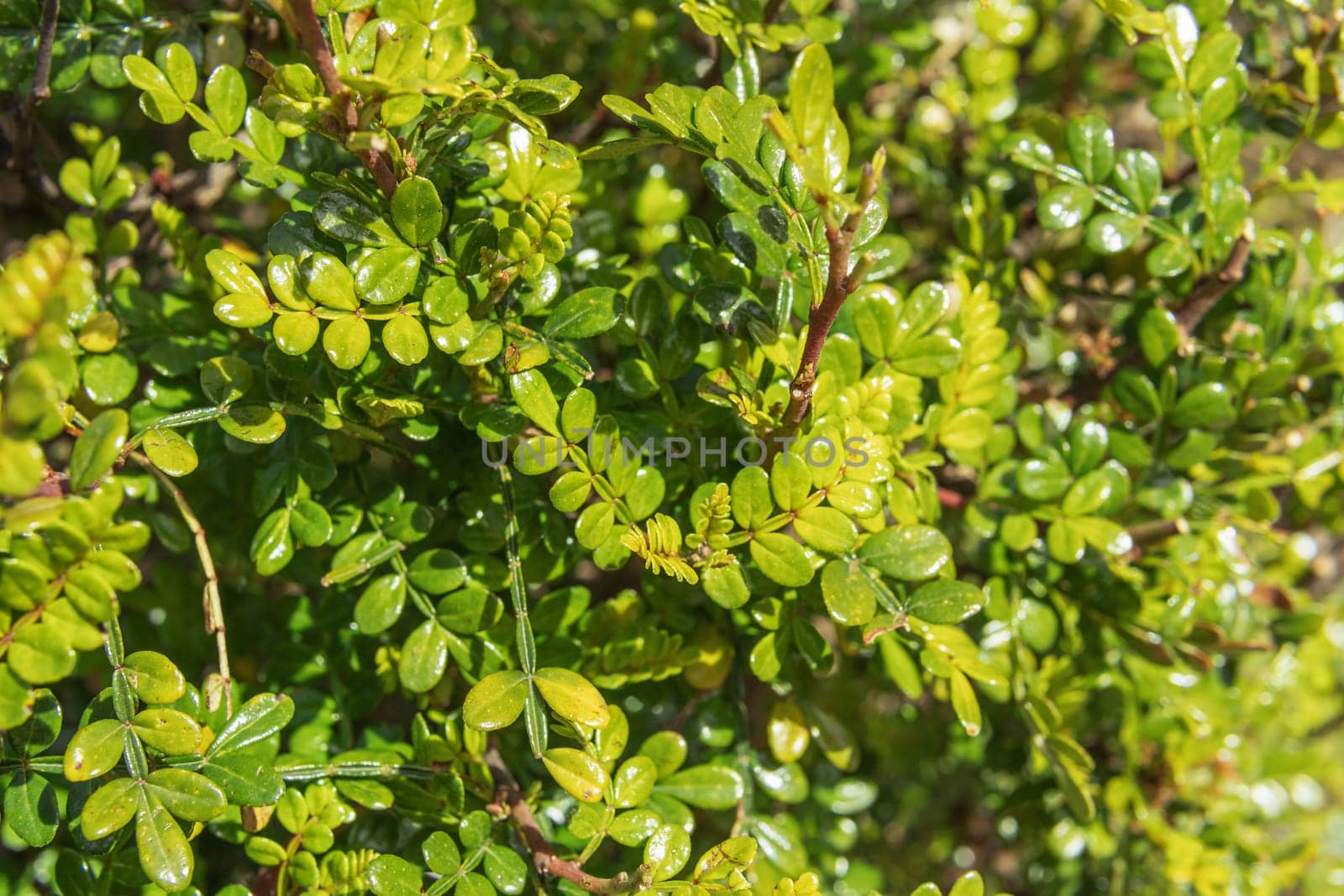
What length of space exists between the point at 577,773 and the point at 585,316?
0.45 metres

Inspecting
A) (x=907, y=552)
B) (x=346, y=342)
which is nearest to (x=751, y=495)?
(x=907, y=552)

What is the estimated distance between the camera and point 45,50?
117 cm

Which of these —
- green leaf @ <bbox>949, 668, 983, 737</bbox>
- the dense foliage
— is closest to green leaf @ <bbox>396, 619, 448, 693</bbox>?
the dense foliage

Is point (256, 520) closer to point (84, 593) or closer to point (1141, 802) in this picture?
point (84, 593)

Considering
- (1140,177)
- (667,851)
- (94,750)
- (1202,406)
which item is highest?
(1140,177)

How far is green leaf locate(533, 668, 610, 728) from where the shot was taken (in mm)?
958

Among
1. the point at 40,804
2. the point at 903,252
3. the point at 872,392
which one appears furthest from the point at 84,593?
the point at 903,252

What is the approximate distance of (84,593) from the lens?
793 millimetres

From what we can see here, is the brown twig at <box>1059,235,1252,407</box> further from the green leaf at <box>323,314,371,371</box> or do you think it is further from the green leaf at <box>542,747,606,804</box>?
the green leaf at <box>323,314,371,371</box>

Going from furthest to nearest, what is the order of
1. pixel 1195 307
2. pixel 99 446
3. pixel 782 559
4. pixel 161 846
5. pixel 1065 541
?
pixel 1195 307 → pixel 1065 541 → pixel 782 559 → pixel 161 846 → pixel 99 446

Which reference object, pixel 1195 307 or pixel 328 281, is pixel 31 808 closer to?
pixel 328 281

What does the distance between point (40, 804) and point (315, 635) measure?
1.24ft

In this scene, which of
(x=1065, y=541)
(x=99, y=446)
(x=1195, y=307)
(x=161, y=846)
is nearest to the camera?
(x=99, y=446)

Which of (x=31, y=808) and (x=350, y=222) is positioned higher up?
(x=350, y=222)
